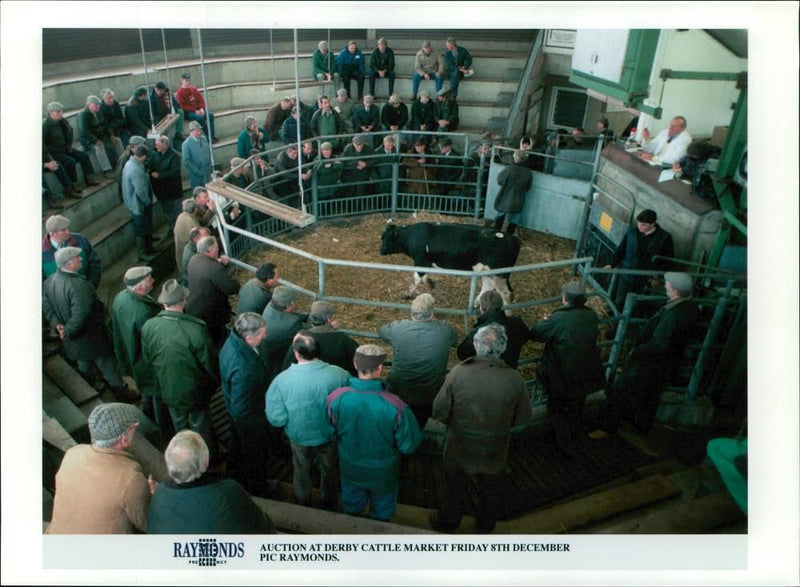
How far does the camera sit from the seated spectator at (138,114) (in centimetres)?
775

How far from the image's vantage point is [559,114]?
40.6 ft

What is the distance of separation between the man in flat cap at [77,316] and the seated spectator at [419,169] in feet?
18.1

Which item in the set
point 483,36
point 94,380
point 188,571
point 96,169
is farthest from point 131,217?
point 483,36

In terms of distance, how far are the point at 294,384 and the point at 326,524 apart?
914mm

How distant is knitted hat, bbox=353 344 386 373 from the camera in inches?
124

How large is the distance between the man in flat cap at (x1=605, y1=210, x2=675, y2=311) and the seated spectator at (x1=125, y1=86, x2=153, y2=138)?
6.35 m

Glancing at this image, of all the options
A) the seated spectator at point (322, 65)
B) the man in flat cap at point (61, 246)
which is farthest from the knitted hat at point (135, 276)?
the seated spectator at point (322, 65)

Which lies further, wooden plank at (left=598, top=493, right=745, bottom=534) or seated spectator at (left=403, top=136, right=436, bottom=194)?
seated spectator at (left=403, top=136, right=436, bottom=194)

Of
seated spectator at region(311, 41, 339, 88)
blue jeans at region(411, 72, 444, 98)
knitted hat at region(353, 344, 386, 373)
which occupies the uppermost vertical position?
seated spectator at region(311, 41, 339, 88)

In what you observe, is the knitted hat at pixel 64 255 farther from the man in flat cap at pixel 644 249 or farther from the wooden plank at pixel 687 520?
the man in flat cap at pixel 644 249

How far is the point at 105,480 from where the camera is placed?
2.76m

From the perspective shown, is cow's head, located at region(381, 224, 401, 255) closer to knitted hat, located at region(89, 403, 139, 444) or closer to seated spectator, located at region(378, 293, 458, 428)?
seated spectator, located at region(378, 293, 458, 428)

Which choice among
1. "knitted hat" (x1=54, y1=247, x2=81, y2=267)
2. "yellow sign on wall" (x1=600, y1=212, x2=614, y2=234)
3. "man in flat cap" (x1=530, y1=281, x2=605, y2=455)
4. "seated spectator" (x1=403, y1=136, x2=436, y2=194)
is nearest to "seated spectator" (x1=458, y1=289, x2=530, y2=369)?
"man in flat cap" (x1=530, y1=281, x2=605, y2=455)

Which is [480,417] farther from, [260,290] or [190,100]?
[190,100]
